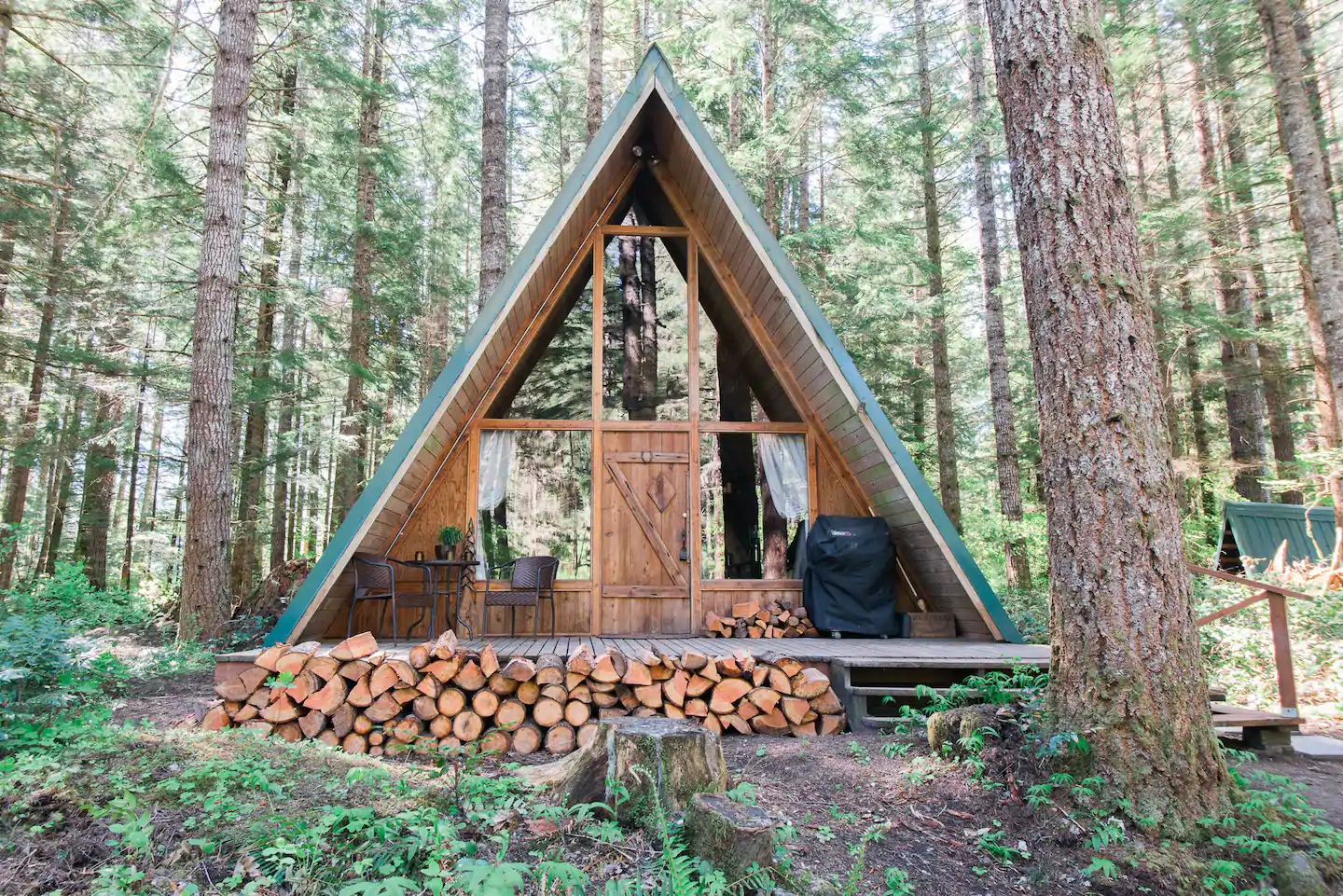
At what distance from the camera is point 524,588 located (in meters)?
6.23

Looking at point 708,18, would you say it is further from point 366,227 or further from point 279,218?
point 279,218

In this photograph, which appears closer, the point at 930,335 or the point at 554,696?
the point at 554,696

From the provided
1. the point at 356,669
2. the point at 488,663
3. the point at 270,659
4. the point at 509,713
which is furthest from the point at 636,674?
the point at 270,659

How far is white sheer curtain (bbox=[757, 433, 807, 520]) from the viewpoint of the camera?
6.99 meters

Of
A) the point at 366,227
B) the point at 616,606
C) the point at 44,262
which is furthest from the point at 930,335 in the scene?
the point at 44,262

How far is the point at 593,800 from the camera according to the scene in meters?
2.88

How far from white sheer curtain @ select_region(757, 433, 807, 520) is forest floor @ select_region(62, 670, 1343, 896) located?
2.94 meters

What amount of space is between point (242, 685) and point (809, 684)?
351 cm

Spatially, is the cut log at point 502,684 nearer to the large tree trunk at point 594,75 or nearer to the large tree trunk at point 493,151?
the large tree trunk at point 493,151

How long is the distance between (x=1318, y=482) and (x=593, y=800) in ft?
31.4

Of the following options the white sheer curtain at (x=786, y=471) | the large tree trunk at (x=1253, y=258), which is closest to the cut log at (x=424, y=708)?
the white sheer curtain at (x=786, y=471)

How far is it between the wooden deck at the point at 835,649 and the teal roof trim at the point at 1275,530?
5811 mm

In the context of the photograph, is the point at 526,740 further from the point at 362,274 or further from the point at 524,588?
the point at 362,274

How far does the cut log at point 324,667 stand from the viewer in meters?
4.34
